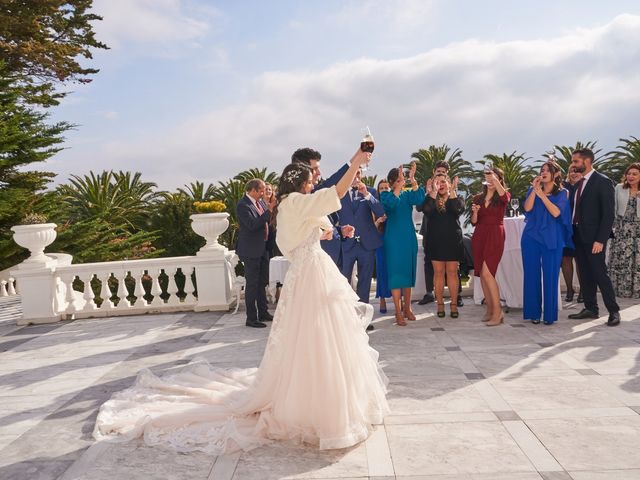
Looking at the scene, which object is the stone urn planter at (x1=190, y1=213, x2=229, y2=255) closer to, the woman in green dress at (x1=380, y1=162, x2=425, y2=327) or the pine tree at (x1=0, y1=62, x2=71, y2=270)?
the woman in green dress at (x1=380, y1=162, x2=425, y2=327)

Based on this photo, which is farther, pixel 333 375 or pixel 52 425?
pixel 52 425

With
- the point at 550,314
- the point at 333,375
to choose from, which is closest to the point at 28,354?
the point at 333,375

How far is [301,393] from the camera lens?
11.8 ft

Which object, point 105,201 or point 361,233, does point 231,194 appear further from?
point 361,233

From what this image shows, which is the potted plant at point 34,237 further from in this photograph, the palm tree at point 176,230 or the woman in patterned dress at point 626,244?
the palm tree at point 176,230

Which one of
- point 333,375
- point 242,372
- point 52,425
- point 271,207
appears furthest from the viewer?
point 271,207

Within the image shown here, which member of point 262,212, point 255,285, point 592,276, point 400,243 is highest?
point 262,212

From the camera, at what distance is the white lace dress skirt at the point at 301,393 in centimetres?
354

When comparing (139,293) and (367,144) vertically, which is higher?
(367,144)

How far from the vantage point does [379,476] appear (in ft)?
10.2

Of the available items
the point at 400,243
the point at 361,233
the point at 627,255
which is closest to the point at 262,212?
the point at 361,233

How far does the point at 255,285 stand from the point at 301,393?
3946mm

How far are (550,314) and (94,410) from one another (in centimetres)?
497

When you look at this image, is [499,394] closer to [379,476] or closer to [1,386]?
[379,476]
